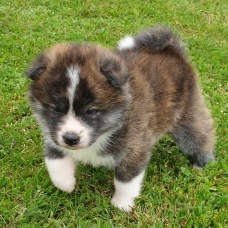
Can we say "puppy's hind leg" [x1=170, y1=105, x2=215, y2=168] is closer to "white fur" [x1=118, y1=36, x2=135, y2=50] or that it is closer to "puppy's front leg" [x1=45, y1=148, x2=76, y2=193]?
"white fur" [x1=118, y1=36, x2=135, y2=50]

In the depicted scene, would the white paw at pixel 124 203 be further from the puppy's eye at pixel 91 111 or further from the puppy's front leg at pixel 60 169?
the puppy's eye at pixel 91 111

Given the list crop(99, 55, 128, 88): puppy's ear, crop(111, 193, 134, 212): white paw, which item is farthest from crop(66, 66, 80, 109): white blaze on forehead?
crop(111, 193, 134, 212): white paw

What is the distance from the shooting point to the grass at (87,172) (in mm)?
3668

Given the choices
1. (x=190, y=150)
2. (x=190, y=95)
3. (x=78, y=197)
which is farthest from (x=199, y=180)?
(x=78, y=197)

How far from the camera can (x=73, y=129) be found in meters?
3.04

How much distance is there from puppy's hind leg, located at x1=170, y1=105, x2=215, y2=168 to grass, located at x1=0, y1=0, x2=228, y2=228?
0.40ft

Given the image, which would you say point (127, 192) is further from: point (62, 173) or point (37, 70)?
point (37, 70)

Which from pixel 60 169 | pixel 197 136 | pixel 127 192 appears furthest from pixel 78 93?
pixel 197 136

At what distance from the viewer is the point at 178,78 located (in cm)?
408

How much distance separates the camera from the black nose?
305 cm

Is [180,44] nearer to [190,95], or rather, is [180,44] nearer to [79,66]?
[190,95]

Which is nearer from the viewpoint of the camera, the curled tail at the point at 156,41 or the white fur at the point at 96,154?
the white fur at the point at 96,154

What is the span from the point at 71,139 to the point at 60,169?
2.31 feet

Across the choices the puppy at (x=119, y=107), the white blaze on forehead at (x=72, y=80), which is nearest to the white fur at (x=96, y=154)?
the puppy at (x=119, y=107)
